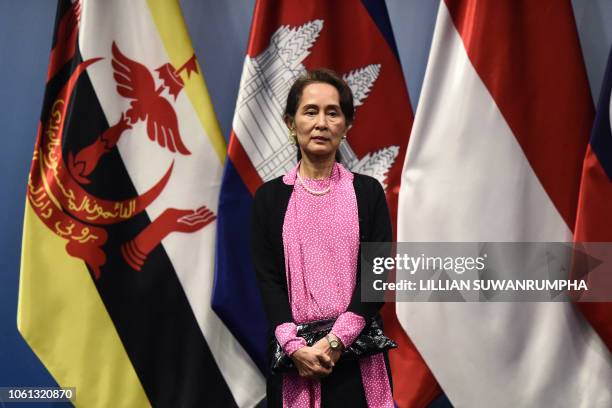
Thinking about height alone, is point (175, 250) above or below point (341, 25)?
below

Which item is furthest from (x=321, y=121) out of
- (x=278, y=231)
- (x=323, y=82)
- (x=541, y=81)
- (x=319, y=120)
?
(x=541, y=81)

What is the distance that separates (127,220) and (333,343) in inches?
41.6

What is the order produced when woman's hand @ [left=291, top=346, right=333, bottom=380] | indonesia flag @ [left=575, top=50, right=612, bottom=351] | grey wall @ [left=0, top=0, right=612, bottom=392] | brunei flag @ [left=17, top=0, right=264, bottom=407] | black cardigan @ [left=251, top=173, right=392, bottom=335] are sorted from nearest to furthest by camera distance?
woman's hand @ [left=291, top=346, right=333, bottom=380]
black cardigan @ [left=251, top=173, right=392, bottom=335]
indonesia flag @ [left=575, top=50, right=612, bottom=351]
brunei flag @ [left=17, top=0, right=264, bottom=407]
grey wall @ [left=0, top=0, right=612, bottom=392]

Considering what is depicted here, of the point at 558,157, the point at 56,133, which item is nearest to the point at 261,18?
the point at 56,133

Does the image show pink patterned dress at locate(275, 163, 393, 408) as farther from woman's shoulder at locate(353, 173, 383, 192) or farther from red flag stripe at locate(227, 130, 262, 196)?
red flag stripe at locate(227, 130, 262, 196)

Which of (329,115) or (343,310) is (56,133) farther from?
(343,310)

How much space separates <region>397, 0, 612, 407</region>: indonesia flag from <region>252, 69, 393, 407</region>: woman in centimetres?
62

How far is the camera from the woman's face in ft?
5.35

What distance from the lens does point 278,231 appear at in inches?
63.9

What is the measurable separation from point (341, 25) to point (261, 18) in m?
0.26

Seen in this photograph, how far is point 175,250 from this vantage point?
233 cm

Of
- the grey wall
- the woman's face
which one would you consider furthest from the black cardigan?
the grey wall

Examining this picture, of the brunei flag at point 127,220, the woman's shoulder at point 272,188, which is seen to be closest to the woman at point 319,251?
the woman's shoulder at point 272,188

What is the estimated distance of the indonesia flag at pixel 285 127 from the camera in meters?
2.27
